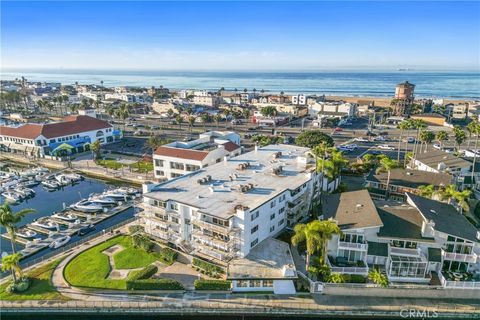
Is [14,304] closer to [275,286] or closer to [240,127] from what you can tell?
[275,286]

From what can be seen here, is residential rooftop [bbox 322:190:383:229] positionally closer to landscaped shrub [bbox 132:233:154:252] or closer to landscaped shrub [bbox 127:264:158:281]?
landscaped shrub [bbox 127:264:158:281]

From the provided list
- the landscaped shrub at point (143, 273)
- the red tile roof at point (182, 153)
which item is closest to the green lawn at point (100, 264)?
the landscaped shrub at point (143, 273)

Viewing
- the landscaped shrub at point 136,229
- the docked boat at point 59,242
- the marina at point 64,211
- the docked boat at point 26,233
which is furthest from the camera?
the docked boat at point 26,233

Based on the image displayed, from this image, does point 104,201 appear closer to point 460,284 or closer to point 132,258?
point 132,258

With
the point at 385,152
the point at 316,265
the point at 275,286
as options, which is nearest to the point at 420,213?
the point at 316,265

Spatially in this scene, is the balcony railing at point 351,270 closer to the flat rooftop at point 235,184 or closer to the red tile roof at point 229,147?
the flat rooftop at point 235,184

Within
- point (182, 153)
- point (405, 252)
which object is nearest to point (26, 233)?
point (182, 153)

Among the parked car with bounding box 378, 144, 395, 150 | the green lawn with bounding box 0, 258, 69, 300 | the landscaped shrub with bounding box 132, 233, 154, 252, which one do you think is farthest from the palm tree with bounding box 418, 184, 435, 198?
the green lawn with bounding box 0, 258, 69, 300
